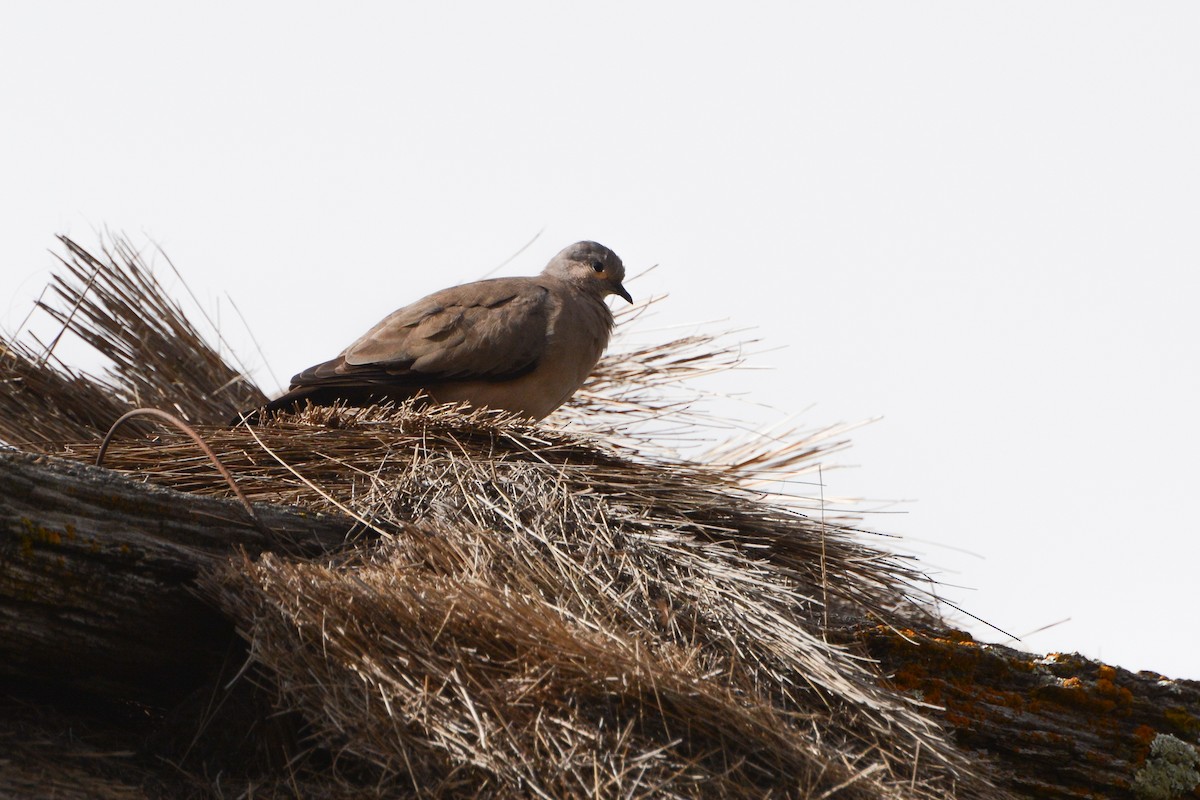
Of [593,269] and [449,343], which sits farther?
[593,269]

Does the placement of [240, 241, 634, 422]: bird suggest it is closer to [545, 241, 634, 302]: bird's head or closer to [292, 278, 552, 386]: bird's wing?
[292, 278, 552, 386]: bird's wing

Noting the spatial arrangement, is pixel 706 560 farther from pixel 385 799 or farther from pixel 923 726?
pixel 385 799

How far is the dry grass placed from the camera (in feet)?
8.21

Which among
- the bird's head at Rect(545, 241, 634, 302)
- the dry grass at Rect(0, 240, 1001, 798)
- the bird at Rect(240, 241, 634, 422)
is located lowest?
the dry grass at Rect(0, 240, 1001, 798)

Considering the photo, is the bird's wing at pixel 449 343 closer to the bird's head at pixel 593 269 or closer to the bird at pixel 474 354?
the bird at pixel 474 354

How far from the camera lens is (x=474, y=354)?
5.04 metres

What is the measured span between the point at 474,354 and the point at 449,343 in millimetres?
115

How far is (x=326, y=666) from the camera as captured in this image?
2596 millimetres

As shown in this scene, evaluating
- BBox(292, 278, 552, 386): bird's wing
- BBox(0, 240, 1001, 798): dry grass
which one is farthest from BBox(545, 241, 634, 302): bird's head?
BBox(0, 240, 1001, 798): dry grass

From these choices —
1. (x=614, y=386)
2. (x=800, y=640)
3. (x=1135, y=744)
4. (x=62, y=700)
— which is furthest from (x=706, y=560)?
(x=614, y=386)

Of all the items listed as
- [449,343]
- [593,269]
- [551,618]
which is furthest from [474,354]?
[551,618]

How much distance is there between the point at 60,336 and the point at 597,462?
2.40 m

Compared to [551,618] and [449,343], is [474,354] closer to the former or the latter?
[449,343]

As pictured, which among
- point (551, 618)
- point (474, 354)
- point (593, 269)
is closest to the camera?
point (551, 618)
